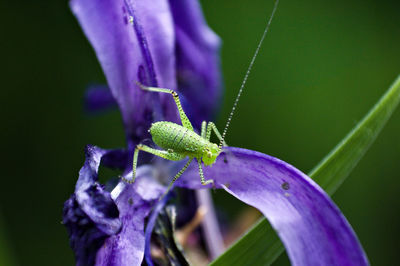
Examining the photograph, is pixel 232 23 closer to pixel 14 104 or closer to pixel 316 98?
pixel 316 98

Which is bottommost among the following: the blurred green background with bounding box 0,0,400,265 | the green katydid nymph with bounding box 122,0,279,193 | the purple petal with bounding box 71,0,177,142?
the blurred green background with bounding box 0,0,400,265

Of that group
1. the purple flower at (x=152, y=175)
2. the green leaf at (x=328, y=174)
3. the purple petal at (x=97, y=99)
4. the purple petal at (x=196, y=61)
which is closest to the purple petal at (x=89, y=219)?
the purple flower at (x=152, y=175)

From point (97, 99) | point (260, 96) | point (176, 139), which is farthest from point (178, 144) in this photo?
point (260, 96)

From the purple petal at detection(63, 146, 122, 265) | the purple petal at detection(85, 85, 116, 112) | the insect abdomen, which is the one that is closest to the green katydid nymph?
the insect abdomen

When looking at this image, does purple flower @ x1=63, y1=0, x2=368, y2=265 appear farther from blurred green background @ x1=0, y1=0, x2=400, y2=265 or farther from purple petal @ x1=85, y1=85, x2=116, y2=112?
blurred green background @ x1=0, y1=0, x2=400, y2=265

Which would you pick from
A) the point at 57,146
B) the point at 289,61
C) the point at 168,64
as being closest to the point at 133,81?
the point at 168,64
